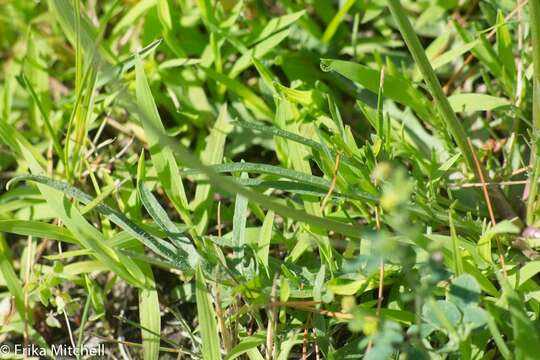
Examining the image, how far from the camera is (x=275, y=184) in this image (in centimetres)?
163

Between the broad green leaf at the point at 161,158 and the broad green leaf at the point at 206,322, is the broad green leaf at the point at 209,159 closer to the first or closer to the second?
the broad green leaf at the point at 161,158

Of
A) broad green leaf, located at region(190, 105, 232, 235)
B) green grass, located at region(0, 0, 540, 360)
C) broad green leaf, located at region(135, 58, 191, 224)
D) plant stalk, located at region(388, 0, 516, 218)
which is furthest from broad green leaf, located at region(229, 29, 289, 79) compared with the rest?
plant stalk, located at region(388, 0, 516, 218)

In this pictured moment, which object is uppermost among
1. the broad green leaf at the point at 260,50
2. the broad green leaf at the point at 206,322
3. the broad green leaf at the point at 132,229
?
the broad green leaf at the point at 260,50

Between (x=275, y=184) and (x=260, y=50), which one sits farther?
(x=260, y=50)

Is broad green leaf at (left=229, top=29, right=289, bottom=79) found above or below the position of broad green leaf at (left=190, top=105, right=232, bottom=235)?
above

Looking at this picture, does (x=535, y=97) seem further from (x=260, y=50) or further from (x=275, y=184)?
(x=260, y=50)

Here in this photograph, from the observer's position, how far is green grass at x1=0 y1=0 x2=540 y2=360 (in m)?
1.49

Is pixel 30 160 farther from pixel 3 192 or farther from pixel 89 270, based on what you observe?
pixel 89 270

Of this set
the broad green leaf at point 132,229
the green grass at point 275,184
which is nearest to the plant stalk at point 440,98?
the green grass at point 275,184

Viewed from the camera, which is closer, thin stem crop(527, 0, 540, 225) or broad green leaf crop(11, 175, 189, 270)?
thin stem crop(527, 0, 540, 225)

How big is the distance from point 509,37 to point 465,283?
857 mm

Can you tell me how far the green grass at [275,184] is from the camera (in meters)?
1.49

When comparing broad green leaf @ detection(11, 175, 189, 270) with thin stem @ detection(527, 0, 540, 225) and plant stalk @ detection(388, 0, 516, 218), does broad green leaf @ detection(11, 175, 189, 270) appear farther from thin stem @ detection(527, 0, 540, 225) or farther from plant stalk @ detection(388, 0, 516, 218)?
thin stem @ detection(527, 0, 540, 225)

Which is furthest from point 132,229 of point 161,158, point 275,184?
point 275,184
